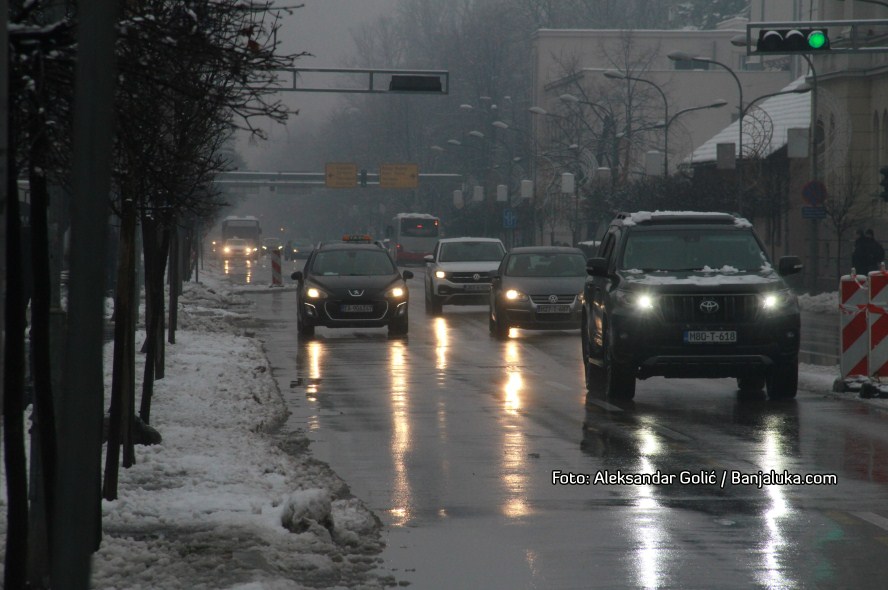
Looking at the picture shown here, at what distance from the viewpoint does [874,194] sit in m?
54.0

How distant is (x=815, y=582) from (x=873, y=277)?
9.43 meters

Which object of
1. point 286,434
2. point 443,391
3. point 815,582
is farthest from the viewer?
point 443,391

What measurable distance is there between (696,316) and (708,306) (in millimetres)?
164

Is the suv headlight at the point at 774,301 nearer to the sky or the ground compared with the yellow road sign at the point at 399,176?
nearer to the ground

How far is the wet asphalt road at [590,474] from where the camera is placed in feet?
26.5

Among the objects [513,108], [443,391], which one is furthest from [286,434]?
[513,108]

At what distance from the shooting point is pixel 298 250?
117875 millimetres

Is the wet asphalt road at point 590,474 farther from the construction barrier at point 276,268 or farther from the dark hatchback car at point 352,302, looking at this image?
the construction barrier at point 276,268

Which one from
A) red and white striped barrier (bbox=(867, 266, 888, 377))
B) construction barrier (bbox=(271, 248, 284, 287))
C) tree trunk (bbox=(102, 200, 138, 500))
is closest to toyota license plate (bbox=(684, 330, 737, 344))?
red and white striped barrier (bbox=(867, 266, 888, 377))

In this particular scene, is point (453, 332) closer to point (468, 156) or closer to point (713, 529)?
point (713, 529)

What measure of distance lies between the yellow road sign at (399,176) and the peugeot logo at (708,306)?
304 feet

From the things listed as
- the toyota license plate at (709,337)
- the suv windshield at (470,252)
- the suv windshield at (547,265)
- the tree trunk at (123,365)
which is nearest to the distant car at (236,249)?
the suv windshield at (470,252)

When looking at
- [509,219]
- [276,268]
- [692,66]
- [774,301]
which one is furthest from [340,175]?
[774,301]

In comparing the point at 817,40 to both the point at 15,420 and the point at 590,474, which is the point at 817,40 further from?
the point at 15,420
